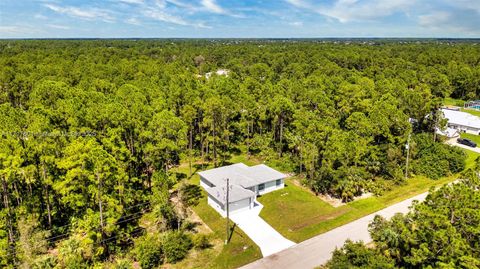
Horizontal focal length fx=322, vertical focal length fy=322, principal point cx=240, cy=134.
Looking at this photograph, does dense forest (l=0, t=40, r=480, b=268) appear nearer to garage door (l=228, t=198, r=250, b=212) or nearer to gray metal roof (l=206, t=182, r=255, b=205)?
gray metal roof (l=206, t=182, r=255, b=205)

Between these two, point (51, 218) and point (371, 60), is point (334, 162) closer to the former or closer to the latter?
point (51, 218)

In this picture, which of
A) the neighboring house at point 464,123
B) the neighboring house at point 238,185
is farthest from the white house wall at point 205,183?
the neighboring house at point 464,123

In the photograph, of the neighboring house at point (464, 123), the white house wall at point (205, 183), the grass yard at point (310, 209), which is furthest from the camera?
the neighboring house at point (464, 123)

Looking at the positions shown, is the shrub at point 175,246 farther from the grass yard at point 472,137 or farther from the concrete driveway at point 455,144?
the grass yard at point 472,137

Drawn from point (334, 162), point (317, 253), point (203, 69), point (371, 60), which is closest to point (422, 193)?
point (334, 162)

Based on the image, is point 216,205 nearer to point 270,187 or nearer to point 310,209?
point 270,187

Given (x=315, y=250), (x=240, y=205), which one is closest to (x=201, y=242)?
(x=240, y=205)
